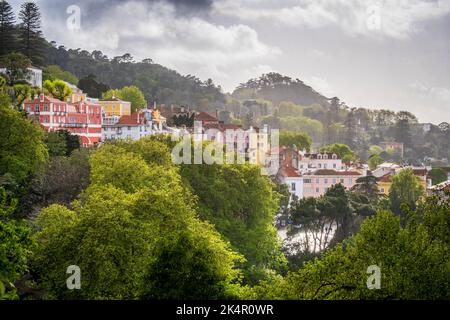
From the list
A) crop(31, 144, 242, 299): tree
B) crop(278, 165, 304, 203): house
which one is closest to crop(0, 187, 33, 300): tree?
crop(31, 144, 242, 299): tree

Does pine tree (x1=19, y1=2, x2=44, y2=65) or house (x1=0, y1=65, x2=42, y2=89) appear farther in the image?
pine tree (x1=19, y1=2, x2=44, y2=65)

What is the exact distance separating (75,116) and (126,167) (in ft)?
95.8

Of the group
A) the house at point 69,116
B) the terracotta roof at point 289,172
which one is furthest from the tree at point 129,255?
the terracotta roof at point 289,172

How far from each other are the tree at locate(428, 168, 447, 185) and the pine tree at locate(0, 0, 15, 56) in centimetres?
5277

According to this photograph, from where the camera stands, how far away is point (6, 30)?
84.6 m

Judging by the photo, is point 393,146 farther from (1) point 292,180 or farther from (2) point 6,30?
(2) point 6,30

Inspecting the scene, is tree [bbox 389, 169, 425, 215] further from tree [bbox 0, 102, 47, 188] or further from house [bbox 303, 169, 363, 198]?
tree [bbox 0, 102, 47, 188]

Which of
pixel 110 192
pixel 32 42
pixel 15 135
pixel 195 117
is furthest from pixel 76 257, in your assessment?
pixel 195 117

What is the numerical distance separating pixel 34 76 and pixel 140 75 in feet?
233

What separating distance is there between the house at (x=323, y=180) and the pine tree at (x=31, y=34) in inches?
1202

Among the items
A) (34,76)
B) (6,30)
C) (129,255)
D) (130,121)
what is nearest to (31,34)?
(6,30)

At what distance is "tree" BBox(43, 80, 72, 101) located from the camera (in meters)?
73.6
